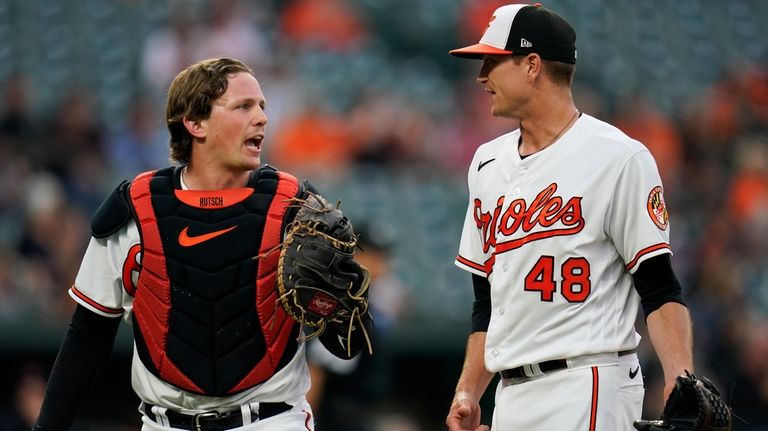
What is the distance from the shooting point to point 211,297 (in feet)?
12.1

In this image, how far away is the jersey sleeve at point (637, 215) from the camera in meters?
3.51

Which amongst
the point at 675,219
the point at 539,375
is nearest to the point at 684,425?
the point at 539,375

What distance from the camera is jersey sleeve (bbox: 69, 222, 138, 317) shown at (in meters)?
3.79

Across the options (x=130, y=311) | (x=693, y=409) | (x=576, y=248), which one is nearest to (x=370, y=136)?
(x=130, y=311)

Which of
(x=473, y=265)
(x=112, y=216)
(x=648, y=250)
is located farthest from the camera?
(x=473, y=265)

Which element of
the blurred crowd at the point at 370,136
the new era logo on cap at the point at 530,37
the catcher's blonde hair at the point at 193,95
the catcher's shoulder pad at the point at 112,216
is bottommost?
the blurred crowd at the point at 370,136

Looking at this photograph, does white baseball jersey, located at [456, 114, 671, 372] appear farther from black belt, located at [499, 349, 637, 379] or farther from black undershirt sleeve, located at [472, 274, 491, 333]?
black undershirt sleeve, located at [472, 274, 491, 333]

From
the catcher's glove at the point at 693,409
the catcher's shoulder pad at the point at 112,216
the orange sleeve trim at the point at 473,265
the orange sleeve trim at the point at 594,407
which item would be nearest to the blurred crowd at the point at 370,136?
the orange sleeve trim at the point at 473,265

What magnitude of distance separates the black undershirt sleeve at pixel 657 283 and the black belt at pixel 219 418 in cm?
110

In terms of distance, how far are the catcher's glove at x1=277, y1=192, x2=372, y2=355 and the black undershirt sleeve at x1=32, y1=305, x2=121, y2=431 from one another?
2.14 feet

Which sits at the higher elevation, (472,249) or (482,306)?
(472,249)

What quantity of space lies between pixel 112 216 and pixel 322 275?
2.28ft

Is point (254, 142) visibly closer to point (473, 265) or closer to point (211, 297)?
point (211, 297)

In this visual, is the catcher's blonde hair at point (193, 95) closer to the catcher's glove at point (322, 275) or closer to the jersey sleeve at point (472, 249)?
the catcher's glove at point (322, 275)
